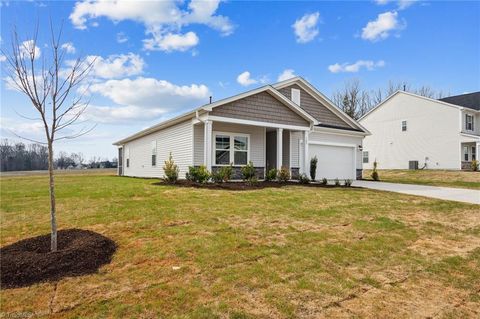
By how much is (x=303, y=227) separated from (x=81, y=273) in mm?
4150

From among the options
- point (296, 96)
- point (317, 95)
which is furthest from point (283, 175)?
point (317, 95)

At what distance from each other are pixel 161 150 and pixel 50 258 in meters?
14.1

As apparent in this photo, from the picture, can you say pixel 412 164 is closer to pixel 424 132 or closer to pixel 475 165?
pixel 424 132

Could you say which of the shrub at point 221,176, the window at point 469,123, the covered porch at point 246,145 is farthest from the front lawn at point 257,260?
the window at point 469,123

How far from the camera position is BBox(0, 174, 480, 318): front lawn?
337cm

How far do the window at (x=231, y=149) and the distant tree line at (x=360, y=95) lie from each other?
1323 inches

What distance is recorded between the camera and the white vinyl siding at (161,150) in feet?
49.1

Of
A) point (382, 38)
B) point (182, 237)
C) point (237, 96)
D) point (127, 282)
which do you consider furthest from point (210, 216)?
point (382, 38)

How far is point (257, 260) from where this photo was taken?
4621 mm

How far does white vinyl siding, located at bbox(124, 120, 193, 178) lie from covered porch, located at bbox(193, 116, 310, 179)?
752 millimetres

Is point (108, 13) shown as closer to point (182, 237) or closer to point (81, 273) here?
point (182, 237)

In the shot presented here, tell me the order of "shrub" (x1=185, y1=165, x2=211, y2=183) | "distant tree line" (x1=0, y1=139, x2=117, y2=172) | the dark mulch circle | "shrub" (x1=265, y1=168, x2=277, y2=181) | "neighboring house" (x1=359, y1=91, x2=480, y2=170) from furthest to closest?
"distant tree line" (x1=0, y1=139, x2=117, y2=172) < "neighboring house" (x1=359, y1=91, x2=480, y2=170) < "shrub" (x1=265, y1=168, x2=277, y2=181) < "shrub" (x1=185, y1=165, x2=211, y2=183) < the dark mulch circle

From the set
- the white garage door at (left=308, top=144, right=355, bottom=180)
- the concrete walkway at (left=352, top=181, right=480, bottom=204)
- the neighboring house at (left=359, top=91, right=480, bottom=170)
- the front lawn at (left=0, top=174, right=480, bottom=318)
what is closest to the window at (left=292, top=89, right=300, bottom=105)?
the white garage door at (left=308, top=144, right=355, bottom=180)

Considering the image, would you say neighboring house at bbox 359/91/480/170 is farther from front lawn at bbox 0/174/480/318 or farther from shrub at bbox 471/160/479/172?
front lawn at bbox 0/174/480/318
